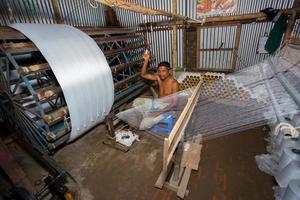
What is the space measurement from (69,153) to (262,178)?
322 centimetres

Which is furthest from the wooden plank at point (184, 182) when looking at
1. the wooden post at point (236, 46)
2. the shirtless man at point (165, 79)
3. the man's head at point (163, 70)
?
the wooden post at point (236, 46)

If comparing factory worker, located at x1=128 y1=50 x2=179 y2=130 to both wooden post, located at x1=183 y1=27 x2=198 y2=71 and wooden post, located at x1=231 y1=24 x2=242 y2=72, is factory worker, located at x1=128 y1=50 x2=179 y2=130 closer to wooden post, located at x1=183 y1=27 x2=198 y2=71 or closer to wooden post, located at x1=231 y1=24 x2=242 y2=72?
wooden post, located at x1=183 y1=27 x2=198 y2=71

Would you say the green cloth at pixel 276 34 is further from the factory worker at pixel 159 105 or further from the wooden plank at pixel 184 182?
the wooden plank at pixel 184 182

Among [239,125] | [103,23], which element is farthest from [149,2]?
[239,125]

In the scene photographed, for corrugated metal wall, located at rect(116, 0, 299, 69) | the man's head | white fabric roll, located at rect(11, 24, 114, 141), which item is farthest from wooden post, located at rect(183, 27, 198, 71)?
white fabric roll, located at rect(11, 24, 114, 141)

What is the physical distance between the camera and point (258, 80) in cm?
297

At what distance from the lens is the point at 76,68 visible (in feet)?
7.22

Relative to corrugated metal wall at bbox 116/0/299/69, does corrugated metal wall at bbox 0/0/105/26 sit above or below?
above

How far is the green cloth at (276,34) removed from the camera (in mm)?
3697

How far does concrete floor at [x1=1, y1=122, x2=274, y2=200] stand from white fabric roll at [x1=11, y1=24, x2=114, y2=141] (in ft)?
2.34

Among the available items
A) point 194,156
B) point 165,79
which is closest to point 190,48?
point 165,79

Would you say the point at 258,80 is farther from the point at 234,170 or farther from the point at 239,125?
the point at 234,170

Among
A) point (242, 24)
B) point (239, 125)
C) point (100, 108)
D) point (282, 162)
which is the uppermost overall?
point (242, 24)

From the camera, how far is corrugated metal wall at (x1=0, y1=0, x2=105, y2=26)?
327 cm
